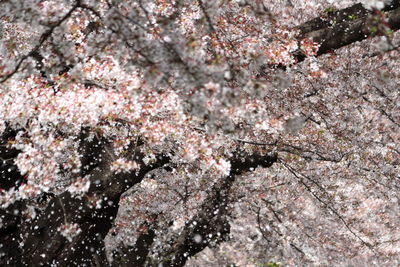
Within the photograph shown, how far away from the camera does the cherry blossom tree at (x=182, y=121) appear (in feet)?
10.9

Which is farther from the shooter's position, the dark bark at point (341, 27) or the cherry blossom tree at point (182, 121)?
the dark bark at point (341, 27)

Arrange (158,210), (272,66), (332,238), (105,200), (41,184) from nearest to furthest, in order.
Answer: (41,184), (105,200), (272,66), (158,210), (332,238)

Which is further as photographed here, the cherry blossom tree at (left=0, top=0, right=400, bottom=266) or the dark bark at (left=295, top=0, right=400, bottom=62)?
the dark bark at (left=295, top=0, right=400, bottom=62)

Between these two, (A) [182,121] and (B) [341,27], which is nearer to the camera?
(A) [182,121]

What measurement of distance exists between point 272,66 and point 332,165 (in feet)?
14.3

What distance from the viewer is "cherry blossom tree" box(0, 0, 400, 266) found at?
10.9 feet

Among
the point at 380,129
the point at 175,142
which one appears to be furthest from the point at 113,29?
the point at 380,129

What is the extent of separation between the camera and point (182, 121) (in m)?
5.70

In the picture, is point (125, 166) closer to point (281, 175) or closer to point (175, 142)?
point (175, 142)

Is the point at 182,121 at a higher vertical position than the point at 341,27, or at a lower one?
lower

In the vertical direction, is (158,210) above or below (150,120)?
below

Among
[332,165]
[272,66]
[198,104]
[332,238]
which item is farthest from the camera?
[332,238]

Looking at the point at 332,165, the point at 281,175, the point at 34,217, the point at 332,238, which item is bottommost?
the point at 332,238

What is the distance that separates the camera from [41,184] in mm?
5355
